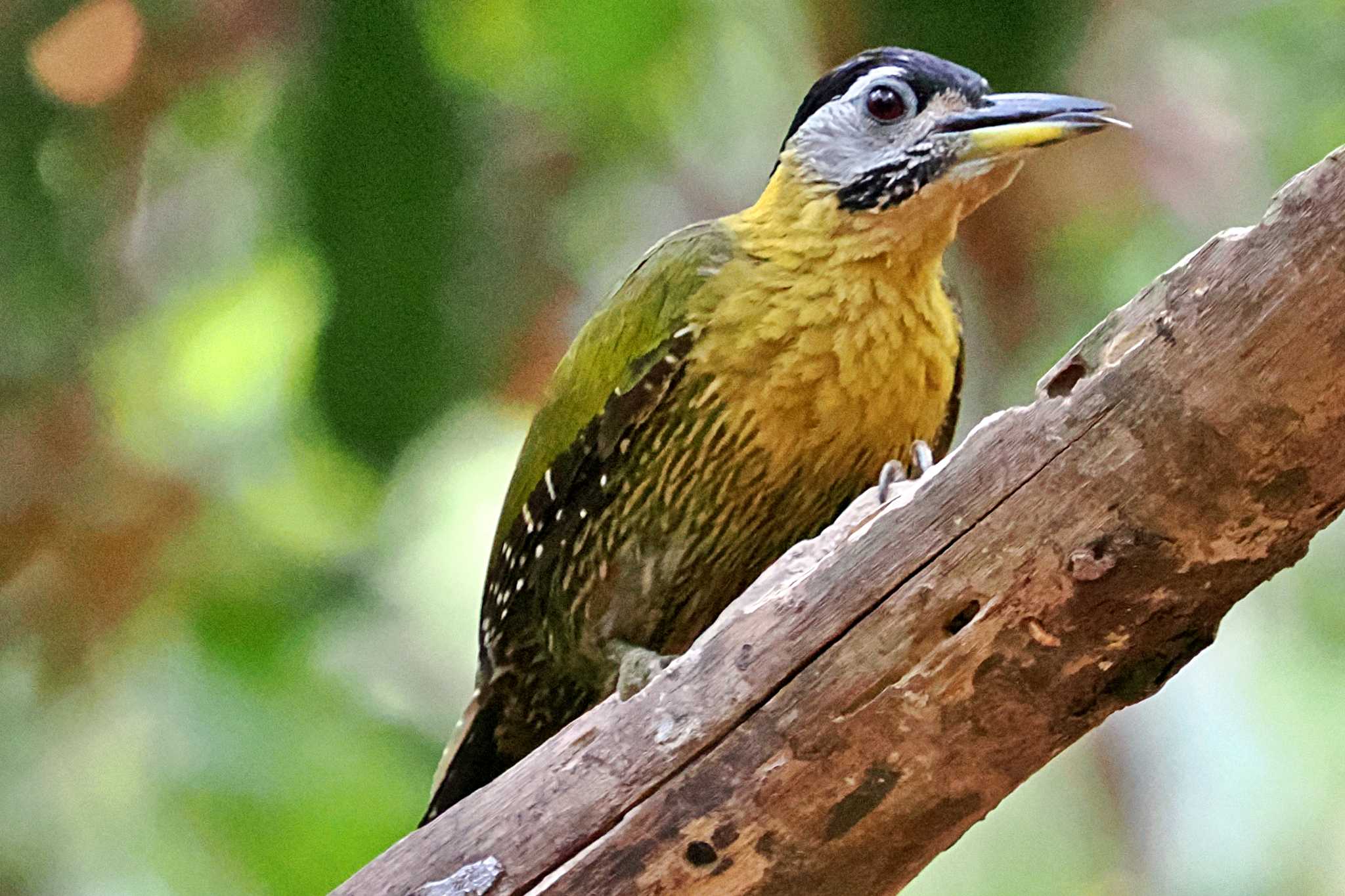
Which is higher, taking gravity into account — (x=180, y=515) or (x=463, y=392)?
(x=180, y=515)

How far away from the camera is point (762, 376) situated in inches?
82.4

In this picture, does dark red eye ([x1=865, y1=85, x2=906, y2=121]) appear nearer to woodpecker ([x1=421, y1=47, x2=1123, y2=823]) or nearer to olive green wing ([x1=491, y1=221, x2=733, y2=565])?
woodpecker ([x1=421, y1=47, x2=1123, y2=823])

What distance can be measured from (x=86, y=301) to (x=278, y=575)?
2.45 ft

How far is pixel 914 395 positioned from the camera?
2115mm

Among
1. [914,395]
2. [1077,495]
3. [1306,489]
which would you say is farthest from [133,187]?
[1306,489]

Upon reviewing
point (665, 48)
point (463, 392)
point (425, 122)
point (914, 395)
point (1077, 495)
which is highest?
point (665, 48)

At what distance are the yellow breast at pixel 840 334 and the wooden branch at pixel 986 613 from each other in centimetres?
48

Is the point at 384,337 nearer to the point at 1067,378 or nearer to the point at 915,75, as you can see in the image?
the point at 915,75

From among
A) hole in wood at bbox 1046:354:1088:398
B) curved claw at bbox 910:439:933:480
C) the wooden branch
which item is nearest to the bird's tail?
the wooden branch

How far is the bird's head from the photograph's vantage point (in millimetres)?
2018

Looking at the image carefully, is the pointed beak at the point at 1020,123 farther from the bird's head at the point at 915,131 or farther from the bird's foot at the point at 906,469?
the bird's foot at the point at 906,469

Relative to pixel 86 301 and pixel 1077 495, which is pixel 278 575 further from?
pixel 1077 495

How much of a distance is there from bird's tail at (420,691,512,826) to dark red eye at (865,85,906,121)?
1.06 meters

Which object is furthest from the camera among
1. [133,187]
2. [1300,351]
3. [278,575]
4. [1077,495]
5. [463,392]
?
[278,575]
